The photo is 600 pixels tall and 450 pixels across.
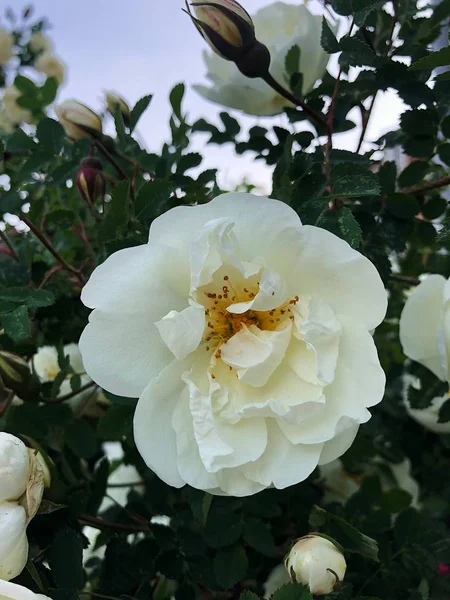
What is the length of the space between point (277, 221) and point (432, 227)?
328 mm

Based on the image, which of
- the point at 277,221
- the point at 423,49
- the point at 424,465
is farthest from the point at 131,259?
the point at 424,465

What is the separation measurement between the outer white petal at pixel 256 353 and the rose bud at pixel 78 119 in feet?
1.04

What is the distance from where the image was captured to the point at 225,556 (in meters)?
0.51

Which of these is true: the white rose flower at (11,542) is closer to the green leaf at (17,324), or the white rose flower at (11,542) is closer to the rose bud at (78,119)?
the green leaf at (17,324)

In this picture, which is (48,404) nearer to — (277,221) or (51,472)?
(51,472)

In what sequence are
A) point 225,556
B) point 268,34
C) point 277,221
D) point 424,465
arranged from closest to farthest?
point 277,221 < point 225,556 < point 268,34 < point 424,465

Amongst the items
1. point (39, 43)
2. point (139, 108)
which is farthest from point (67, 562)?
point (39, 43)

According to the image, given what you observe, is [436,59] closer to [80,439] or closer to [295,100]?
[295,100]

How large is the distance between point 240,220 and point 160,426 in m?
0.15

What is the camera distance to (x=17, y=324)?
0.46 meters

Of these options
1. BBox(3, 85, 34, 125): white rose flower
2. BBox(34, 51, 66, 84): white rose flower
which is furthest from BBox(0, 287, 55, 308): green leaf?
BBox(34, 51, 66, 84): white rose flower

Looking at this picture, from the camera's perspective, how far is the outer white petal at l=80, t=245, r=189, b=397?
1.22 feet

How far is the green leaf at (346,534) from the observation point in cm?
43

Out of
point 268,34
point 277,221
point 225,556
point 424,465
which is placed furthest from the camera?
point 424,465
